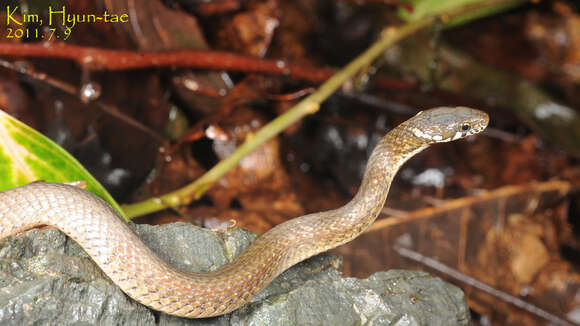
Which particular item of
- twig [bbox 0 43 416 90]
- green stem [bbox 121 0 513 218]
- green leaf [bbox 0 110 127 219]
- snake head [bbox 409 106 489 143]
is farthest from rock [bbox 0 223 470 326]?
twig [bbox 0 43 416 90]

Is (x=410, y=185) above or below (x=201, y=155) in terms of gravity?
below

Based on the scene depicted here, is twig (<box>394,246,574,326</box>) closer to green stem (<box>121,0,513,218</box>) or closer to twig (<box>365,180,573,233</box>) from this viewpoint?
twig (<box>365,180,573,233</box>)

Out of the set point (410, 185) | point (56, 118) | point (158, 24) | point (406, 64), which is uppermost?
point (158, 24)

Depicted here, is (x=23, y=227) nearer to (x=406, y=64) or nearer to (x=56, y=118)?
(x=56, y=118)

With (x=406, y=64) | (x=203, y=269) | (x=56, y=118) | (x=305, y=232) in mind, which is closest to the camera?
(x=203, y=269)

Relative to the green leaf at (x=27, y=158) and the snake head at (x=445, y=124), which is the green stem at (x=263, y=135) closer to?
the green leaf at (x=27, y=158)

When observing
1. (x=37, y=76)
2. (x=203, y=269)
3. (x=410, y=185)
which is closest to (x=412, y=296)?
(x=203, y=269)
